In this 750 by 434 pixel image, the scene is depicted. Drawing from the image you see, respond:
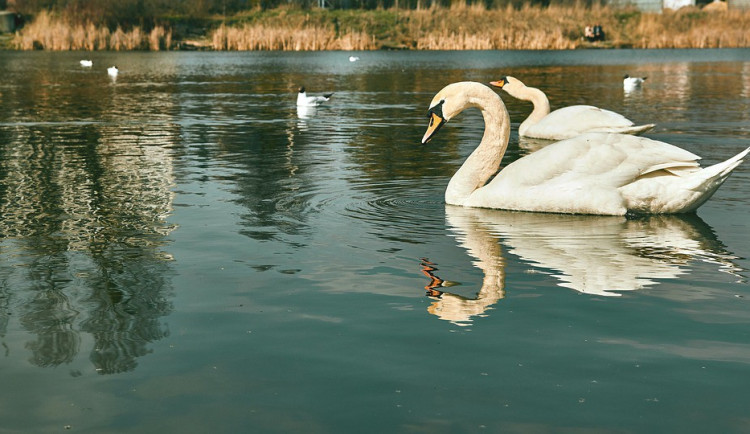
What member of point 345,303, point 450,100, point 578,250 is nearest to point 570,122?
point 450,100

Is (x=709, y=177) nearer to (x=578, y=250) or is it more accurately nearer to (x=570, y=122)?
(x=578, y=250)

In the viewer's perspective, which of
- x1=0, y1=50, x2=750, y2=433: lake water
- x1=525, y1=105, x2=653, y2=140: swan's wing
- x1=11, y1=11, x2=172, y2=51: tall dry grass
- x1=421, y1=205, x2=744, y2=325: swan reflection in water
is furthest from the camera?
x1=11, y1=11, x2=172, y2=51: tall dry grass

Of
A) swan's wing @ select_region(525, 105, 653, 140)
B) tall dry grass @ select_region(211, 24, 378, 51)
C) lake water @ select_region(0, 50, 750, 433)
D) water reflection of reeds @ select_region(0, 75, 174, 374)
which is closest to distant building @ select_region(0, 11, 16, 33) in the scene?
tall dry grass @ select_region(211, 24, 378, 51)

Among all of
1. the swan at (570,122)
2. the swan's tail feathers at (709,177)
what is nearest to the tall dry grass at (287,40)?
the swan at (570,122)

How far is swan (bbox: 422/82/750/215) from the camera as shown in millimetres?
9258

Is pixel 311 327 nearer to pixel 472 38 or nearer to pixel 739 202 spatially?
pixel 739 202

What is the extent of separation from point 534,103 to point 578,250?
35.9 ft

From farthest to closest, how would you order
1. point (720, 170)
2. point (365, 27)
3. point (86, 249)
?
point (365, 27)
point (720, 170)
point (86, 249)

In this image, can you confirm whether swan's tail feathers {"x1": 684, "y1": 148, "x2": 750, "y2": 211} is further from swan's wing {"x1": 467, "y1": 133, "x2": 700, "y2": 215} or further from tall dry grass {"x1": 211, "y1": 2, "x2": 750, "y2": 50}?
tall dry grass {"x1": 211, "y1": 2, "x2": 750, "y2": 50}

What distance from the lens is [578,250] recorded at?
8258mm

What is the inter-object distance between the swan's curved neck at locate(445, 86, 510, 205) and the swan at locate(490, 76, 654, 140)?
587 cm

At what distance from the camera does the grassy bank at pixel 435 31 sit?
68688 mm

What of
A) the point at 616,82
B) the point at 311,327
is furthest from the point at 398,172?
the point at 616,82

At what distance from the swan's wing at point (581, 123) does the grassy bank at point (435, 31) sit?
49831 millimetres
